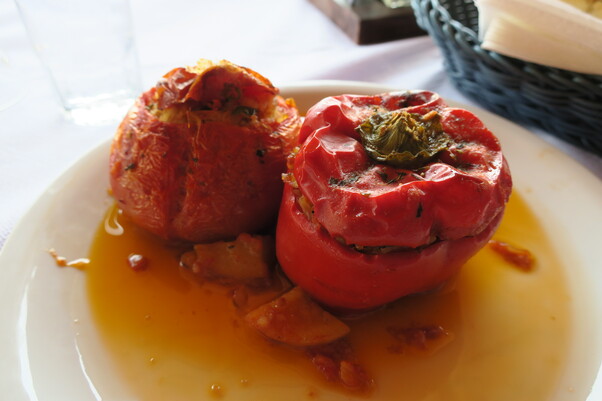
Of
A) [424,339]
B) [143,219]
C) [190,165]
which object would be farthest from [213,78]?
[424,339]

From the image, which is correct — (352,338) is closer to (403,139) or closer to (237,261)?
(237,261)

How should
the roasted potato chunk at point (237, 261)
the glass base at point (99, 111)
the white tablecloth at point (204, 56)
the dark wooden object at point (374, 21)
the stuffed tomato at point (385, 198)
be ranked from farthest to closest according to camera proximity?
the dark wooden object at point (374, 21) → the glass base at point (99, 111) → the white tablecloth at point (204, 56) → the roasted potato chunk at point (237, 261) → the stuffed tomato at point (385, 198)

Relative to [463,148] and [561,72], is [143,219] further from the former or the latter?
[561,72]

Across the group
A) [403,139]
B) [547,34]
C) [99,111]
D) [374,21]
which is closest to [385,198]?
[403,139]

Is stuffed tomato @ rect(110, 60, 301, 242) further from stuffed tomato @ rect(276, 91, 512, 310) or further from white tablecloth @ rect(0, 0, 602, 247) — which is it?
white tablecloth @ rect(0, 0, 602, 247)

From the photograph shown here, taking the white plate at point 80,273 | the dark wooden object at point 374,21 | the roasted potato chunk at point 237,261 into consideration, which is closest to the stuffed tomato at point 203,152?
the roasted potato chunk at point 237,261

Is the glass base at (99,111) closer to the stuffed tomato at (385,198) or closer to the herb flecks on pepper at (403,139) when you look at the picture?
the stuffed tomato at (385,198)

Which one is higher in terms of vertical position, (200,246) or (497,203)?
(497,203)
